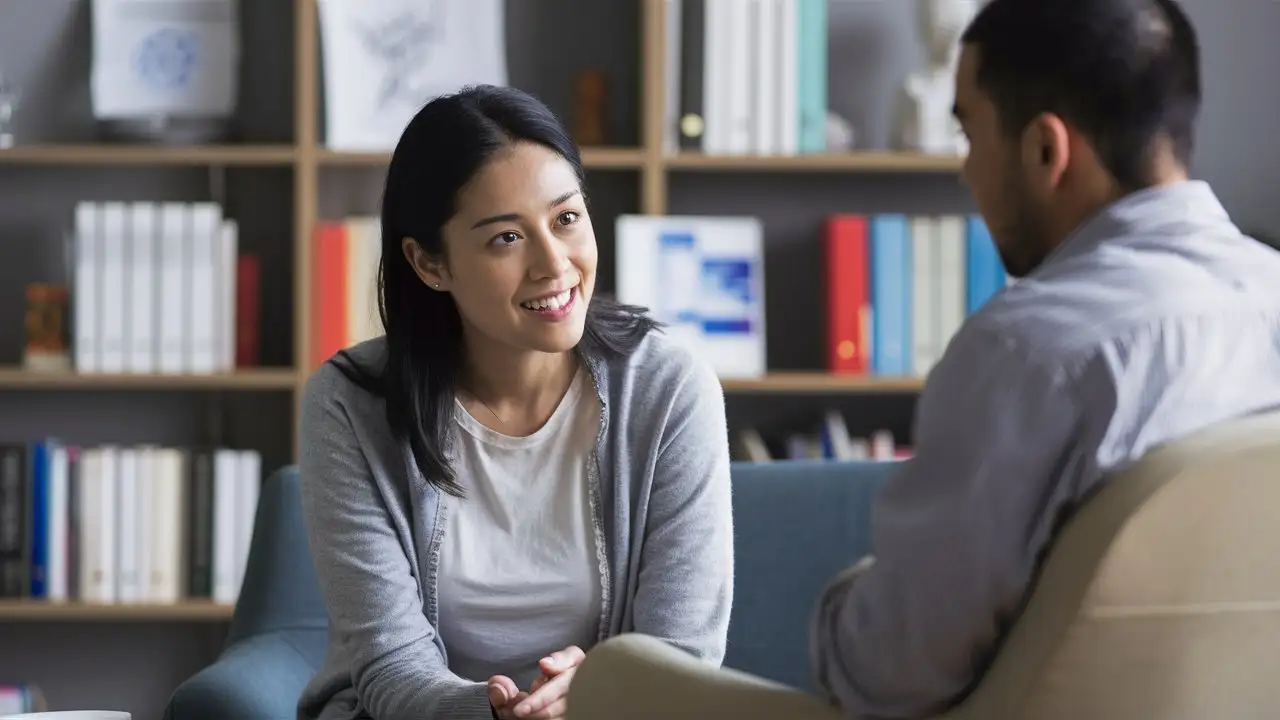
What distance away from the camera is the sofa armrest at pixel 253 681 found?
181 cm

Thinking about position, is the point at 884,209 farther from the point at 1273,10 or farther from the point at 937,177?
the point at 1273,10

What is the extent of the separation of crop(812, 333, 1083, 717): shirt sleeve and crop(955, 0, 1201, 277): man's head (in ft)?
0.49

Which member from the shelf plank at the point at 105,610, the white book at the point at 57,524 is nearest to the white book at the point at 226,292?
the white book at the point at 57,524

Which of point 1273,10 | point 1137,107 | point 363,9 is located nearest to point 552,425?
point 1137,107

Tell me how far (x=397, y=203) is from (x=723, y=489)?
0.51m

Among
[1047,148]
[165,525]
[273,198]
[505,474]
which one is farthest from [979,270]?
[1047,148]

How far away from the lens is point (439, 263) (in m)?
1.83

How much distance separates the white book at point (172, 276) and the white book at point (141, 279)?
0.02 m

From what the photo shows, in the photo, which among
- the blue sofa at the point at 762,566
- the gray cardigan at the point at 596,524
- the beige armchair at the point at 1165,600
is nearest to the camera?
the beige armchair at the point at 1165,600

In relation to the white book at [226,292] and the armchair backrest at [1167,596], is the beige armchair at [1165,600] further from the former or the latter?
the white book at [226,292]

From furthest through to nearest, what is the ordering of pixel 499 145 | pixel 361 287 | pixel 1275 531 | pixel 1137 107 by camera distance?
pixel 361 287
pixel 499 145
pixel 1137 107
pixel 1275 531

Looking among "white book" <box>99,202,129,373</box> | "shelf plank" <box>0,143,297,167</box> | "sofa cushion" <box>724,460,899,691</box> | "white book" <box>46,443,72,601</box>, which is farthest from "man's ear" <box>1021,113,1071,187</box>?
"white book" <box>46,443,72,601</box>

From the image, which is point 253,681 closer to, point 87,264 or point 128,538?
point 128,538

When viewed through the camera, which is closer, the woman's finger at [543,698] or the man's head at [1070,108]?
the man's head at [1070,108]
